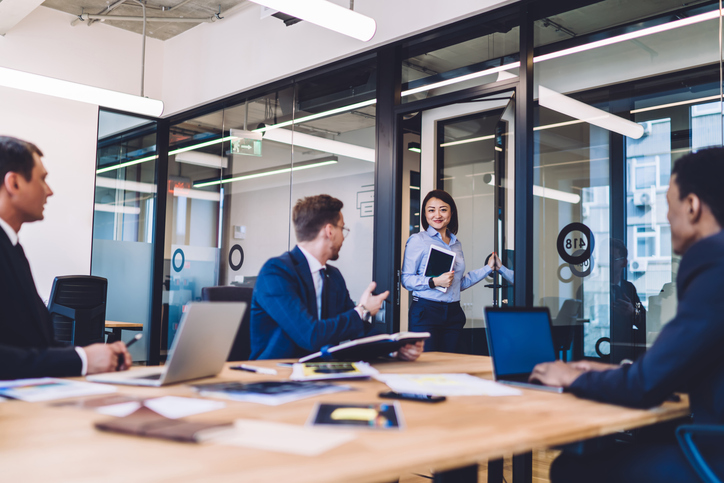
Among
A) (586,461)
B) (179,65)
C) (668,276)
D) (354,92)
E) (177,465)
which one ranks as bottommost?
(586,461)

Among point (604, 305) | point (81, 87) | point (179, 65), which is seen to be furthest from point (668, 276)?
point (179, 65)

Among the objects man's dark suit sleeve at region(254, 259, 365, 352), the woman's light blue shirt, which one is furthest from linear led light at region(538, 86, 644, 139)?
man's dark suit sleeve at region(254, 259, 365, 352)

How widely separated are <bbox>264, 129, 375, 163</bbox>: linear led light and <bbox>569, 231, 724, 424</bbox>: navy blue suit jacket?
11.7ft

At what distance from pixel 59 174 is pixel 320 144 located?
287cm

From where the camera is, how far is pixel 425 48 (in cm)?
464

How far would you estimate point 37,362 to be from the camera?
5.49 feet

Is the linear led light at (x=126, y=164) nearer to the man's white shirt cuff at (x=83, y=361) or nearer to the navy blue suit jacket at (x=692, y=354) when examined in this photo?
the man's white shirt cuff at (x=83, y=361)

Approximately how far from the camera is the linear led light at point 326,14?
140 inches

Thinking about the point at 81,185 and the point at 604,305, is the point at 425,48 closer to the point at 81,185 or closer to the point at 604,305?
the point at 604,305

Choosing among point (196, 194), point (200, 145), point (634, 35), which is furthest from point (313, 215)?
point (200, 145)

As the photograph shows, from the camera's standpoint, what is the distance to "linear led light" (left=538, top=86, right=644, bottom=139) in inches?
142

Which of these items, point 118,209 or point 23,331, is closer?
point 23,331

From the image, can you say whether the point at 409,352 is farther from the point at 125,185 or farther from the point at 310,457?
the point at 125,185

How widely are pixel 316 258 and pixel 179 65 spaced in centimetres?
498
